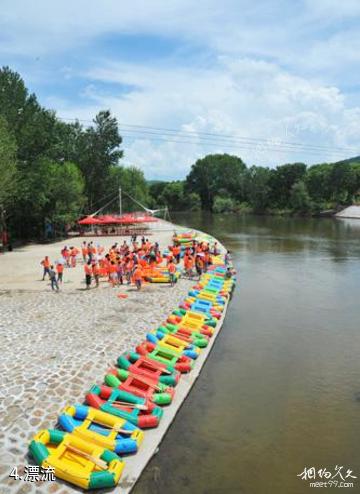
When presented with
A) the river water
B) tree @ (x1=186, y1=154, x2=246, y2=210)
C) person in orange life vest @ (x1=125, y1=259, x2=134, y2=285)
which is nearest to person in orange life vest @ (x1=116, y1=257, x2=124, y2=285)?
person in orange life vest @ (x1=125, y1=259, x2=134, y2=285)

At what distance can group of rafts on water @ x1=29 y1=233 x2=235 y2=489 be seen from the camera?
9.35 meters

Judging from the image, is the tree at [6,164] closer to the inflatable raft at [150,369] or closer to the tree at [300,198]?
the inflatable raft at [150,369]

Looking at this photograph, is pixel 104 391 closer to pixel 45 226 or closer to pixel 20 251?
pixel 20 251

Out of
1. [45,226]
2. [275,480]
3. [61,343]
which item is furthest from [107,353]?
[45,226]

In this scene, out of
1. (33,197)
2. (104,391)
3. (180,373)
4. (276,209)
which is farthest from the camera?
(276,209)

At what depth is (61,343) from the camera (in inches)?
610

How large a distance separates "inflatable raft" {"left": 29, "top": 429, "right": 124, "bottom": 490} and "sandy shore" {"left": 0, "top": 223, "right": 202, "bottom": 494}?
12.0 inches

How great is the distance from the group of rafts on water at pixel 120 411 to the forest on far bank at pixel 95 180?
24558 millimetres

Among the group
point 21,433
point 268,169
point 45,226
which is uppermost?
point 268,169

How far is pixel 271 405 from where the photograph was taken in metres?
13.2

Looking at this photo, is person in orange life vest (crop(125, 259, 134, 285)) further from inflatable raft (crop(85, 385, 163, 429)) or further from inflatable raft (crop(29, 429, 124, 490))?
inflatable raft (crop(29, 429, 124, 490))

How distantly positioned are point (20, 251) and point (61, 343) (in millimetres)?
26719

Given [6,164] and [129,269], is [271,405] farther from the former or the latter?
[6,164]

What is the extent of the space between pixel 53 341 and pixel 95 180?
61.0m
